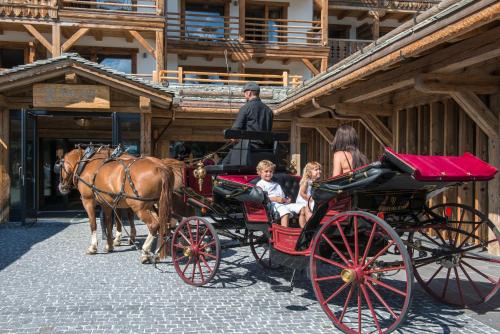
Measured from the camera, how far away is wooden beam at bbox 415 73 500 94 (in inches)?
241

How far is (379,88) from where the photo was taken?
727 centimetres

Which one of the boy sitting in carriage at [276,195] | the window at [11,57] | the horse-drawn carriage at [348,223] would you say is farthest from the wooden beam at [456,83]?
the window at [11,57]

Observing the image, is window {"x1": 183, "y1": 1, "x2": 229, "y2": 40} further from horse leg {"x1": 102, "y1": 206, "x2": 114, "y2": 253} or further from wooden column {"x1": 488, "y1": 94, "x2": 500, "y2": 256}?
wooden column {"x1": 488, "y1": 94, "x2": 500, "y2": 256}

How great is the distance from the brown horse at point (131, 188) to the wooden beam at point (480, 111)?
4.50 m

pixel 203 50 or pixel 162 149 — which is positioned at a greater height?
pixel 203 50

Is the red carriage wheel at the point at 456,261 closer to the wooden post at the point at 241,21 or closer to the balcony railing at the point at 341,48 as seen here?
the wooden post at the point at 241,21

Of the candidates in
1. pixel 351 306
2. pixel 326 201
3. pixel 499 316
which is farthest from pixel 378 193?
pixel 499 316

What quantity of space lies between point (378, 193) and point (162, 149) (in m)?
11.2

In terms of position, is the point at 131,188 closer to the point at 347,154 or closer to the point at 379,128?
the point at 347,154

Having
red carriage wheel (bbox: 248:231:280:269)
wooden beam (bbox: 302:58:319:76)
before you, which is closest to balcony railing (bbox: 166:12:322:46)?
wooden beam (bbox: 302:58:319:76)

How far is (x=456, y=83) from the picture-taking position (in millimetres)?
6324

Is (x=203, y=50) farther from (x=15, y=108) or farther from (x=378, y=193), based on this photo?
(x=378, y=193)

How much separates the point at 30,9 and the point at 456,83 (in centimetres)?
1606

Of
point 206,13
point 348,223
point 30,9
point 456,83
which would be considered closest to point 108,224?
point 348,223
